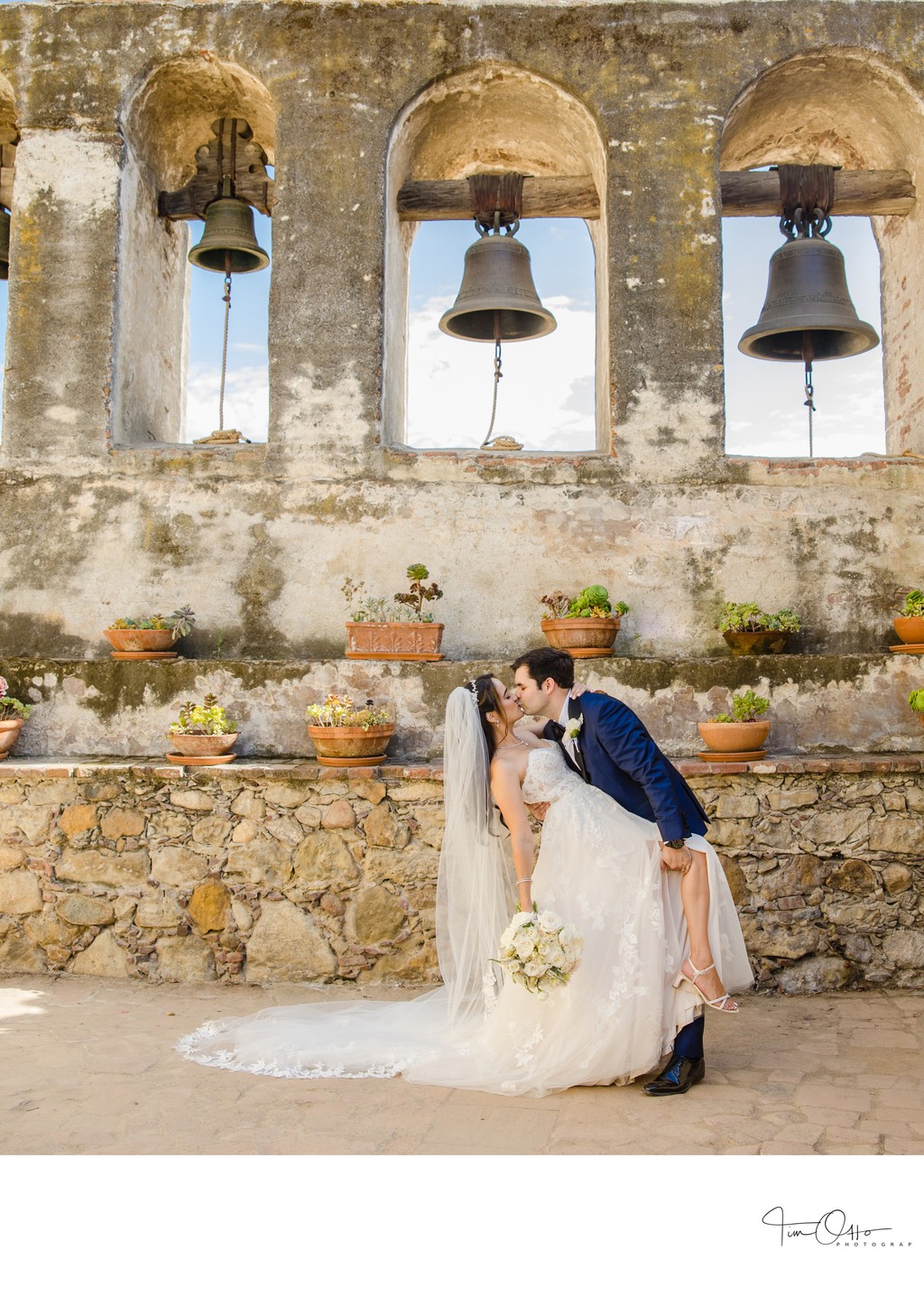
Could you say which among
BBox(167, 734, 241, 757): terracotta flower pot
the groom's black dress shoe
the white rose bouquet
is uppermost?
BBox(167, 734, 241, 757): terracotta flower pot

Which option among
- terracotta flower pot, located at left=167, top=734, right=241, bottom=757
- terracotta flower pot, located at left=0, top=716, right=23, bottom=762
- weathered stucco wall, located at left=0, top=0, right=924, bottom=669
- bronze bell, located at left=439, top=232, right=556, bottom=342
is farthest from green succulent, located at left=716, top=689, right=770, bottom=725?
terracotta flower pot, located at left=0, top=716, right=23, bottom=762

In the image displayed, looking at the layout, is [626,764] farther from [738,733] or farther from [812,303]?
[812,303]

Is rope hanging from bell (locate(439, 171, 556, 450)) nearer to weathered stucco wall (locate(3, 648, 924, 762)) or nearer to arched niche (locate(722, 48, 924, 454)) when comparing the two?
arched niche (locate(722, 48, 924, 454))

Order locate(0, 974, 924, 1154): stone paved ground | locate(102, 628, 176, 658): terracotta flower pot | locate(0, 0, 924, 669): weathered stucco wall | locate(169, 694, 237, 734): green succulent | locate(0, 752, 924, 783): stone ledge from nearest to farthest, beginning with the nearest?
locate(0, 974, 924, 1154): stone paved ground
locate(0, 752, 924, 783): stone ledge
locate(169, 694, 237, 734): green succulent
locate(102, 628, 176, 658): terracotta flower pot
locate(0, 0, 924, 669): weathered stucco wall

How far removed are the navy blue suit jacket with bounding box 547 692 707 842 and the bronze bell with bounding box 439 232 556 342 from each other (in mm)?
3542

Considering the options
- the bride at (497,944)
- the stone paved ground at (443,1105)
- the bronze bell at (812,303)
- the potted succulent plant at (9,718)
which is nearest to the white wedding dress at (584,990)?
the bride at (497,944)

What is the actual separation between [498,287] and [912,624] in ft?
11.0

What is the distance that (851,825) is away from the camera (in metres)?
5.39

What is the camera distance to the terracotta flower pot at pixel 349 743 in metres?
5.45

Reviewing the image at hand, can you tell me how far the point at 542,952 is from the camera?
149 inches

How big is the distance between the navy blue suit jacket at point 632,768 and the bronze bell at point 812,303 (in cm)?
368

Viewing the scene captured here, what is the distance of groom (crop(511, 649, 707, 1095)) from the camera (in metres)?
3.89

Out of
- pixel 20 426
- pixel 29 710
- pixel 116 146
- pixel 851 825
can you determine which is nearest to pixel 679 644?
pixel 851 825

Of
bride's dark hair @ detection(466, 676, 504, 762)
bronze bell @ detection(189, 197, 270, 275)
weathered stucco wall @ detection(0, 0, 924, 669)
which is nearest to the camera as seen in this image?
bride's dark hair @ detection(466, 676, 504, 762)
